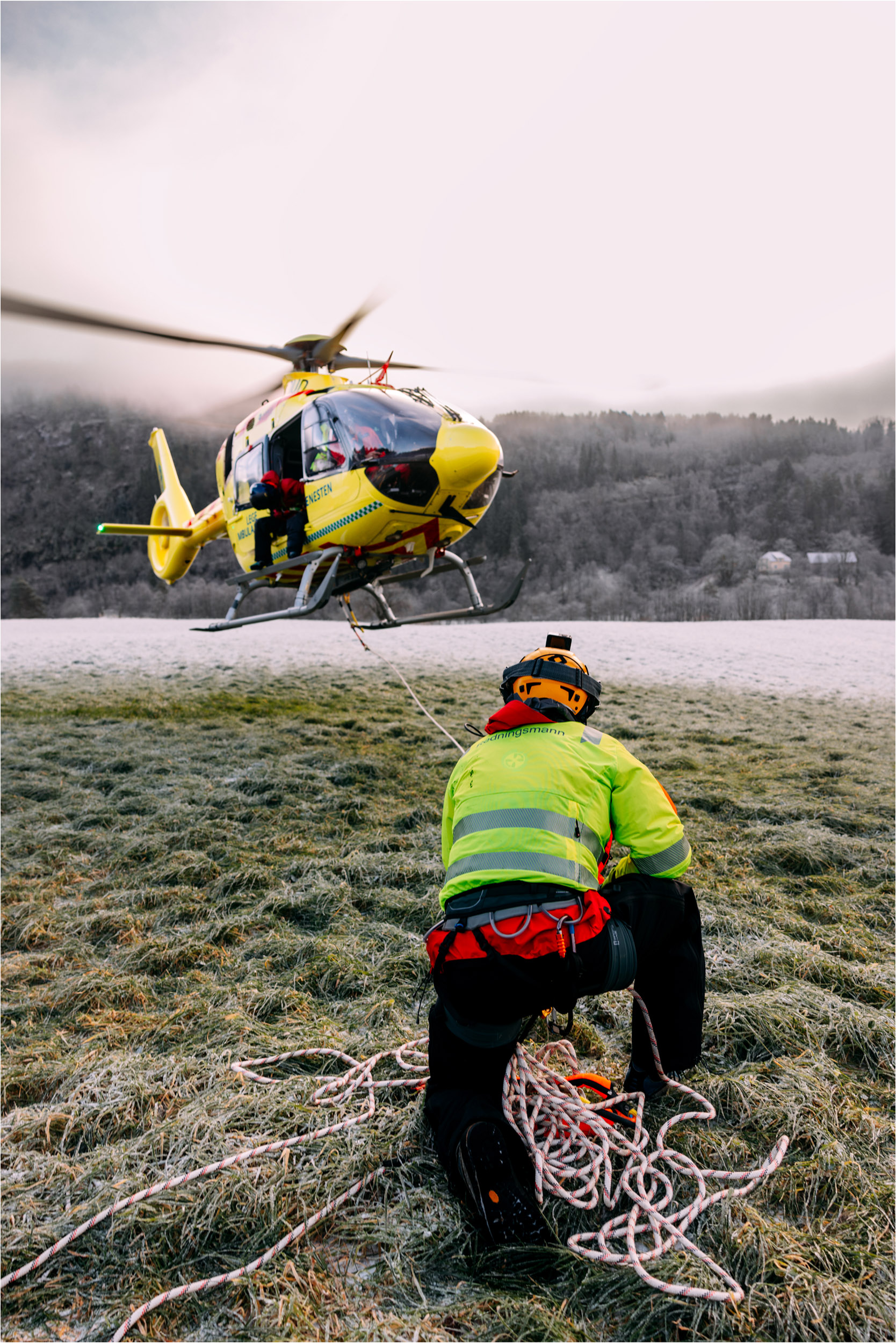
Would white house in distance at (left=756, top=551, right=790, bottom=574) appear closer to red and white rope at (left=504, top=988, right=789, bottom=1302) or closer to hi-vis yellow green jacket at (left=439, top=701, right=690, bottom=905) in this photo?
hi-vis yellow green jacket at (left=439, top=701, right=690, bottom=905)

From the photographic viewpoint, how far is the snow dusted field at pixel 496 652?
1576cm

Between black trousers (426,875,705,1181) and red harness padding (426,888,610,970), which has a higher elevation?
red harness padding (426,888,610,970)

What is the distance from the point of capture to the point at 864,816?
22.2ft

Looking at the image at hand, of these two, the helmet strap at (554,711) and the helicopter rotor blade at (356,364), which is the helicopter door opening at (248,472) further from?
the helmet strap at (554,711)

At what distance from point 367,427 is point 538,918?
6076 millimetres

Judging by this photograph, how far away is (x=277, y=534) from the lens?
28.9 feet

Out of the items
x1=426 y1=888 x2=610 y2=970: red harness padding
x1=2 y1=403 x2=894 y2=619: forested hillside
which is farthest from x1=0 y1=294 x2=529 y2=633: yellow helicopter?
x1=2 y1=403 x2=894 y2=619: forested hillside

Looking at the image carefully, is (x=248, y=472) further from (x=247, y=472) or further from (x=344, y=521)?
(x=344, y=521)

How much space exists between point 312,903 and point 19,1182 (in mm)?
2534

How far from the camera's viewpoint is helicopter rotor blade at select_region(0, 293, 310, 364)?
250 inches

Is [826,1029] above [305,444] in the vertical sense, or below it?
below

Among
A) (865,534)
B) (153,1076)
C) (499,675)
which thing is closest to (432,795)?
(153,1076)

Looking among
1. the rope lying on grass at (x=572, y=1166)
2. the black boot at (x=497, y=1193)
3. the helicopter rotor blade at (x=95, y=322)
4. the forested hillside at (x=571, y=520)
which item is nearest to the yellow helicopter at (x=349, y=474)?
the helicopter rotor blade at (x=95, y=322)

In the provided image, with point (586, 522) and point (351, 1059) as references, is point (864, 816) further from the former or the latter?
point (586, 522)
